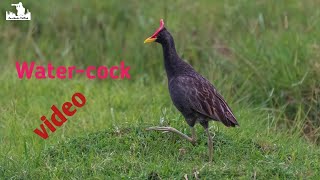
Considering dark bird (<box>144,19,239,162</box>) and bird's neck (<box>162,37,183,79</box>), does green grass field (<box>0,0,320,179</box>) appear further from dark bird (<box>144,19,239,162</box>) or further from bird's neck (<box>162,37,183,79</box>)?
bird's neck (<box>162,37,183,79</box>)

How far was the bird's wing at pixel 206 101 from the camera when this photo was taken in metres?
5.76

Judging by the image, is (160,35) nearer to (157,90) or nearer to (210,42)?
(157,90)

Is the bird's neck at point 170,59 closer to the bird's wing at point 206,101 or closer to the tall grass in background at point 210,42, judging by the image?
the bird's wing at point 206,101

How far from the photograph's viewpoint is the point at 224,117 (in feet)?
18.9

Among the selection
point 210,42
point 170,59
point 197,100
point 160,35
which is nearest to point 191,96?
point 197,100

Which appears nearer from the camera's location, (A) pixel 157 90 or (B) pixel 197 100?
(B) pixel 197 100

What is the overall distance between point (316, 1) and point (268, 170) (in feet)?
14.2

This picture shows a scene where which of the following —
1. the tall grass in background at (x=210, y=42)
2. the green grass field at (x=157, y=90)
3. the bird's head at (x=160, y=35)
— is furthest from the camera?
the tall grass in background at (x=210, y=42)

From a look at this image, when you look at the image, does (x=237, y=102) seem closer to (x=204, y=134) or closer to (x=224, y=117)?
(x=204, y=134)

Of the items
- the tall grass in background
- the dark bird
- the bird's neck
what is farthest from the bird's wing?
the tall grass in background

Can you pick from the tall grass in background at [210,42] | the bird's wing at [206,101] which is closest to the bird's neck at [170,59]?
the bird's wing at [206,101]

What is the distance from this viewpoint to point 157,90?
7938mm

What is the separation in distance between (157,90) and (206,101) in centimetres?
217

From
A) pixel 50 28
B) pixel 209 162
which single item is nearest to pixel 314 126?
pixel 209 162
